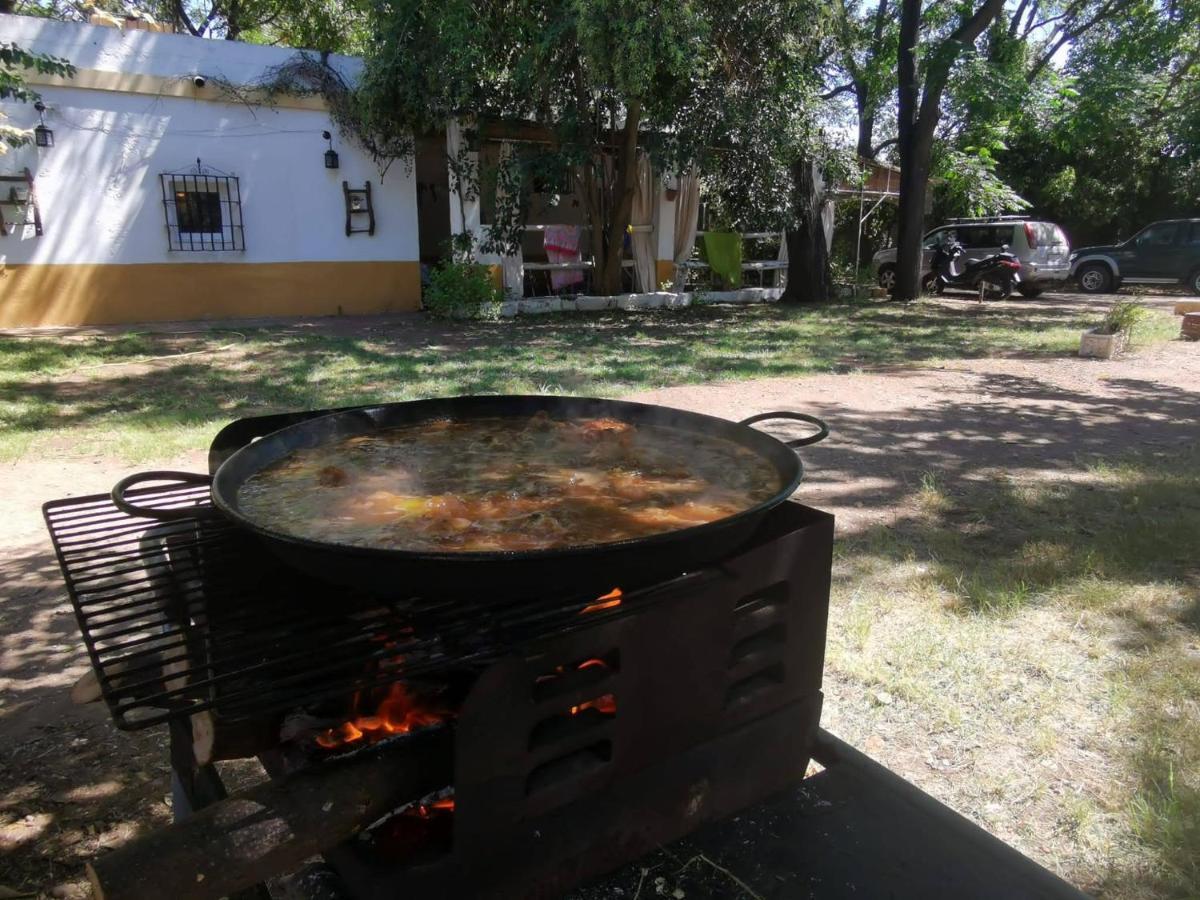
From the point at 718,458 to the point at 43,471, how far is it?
15.0 ft

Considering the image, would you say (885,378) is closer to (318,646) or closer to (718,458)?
(718,458)

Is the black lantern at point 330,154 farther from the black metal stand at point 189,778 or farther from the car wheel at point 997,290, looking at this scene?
the car wheel at point 997,290

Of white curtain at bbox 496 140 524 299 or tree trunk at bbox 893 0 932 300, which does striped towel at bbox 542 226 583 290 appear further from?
tree trunk at bbox 893 0 932 300

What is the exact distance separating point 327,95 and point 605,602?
12.0m

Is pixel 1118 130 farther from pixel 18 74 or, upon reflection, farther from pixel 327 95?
pixel 18 74

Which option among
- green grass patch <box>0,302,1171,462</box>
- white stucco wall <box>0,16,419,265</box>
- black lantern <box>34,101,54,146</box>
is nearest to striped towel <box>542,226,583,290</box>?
green grass patch <box>0,302,1171,462</box>

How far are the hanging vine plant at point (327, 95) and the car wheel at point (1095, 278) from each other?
16335 millimetres

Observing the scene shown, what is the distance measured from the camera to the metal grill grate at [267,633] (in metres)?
1.30

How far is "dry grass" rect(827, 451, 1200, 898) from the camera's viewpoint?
7.28 feet

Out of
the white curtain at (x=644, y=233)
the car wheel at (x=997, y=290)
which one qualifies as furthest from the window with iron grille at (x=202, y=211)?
the car wheel at (x=997, y=290)

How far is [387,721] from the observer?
1646mm

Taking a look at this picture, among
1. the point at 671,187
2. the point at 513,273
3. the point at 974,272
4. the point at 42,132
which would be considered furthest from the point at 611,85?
the point at 974,272

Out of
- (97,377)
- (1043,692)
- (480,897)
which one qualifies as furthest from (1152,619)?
(97,377)

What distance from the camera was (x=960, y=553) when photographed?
391 cm
